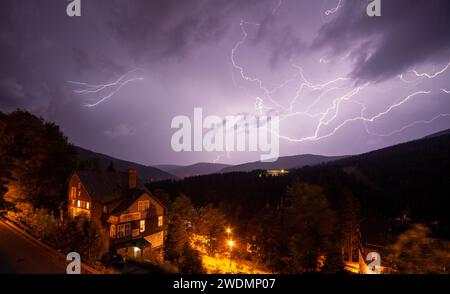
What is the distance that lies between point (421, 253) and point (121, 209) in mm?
25483

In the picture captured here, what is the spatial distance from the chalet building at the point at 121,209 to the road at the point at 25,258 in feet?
38.3

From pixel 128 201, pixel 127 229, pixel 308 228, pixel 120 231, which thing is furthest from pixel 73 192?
pixel 308 228

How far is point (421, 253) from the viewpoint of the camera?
1005cm

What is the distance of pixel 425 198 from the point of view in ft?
274

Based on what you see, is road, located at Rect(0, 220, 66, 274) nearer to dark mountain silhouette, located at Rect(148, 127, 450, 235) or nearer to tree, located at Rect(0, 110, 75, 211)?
tree, located at Rect(0, 110, 75, 211)

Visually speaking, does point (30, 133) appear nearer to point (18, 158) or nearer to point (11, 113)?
point (18, 158)

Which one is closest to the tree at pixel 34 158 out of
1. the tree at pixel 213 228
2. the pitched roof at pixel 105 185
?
the pitched roof at pixel 105 185

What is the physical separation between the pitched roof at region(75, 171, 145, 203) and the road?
13850mm

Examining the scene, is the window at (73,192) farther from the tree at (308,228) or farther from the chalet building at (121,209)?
the tree at (308,228)

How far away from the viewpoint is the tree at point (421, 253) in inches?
381

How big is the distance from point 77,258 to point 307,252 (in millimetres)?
14764
